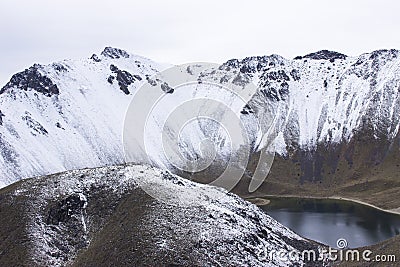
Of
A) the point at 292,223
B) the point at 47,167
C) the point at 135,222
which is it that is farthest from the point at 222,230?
the point at 47,167

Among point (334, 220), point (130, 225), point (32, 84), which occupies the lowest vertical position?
point (334, 220)

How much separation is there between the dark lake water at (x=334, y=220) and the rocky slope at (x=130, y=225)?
24074 millimetres

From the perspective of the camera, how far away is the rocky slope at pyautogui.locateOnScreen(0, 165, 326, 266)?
56594 mm

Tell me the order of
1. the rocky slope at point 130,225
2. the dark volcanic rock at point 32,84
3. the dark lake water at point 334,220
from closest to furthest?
the rocky slope at point 130,225
the dark lake water at point 334,220
the dark volcanic rock at point 32,84

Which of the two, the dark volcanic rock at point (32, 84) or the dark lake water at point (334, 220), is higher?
the dark volcanic rock at point (32, 84)

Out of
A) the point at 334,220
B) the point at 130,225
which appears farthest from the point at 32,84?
the point at 130,225

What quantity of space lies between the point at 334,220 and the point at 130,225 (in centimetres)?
7391

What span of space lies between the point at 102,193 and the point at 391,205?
3739 inches

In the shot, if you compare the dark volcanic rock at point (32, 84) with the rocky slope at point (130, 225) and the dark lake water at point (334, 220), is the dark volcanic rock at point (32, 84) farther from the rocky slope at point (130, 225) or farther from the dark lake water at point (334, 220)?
the rocky slope at point (130, 225)

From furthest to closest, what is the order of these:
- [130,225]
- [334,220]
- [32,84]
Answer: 1. [32,84]
2. [334,220]
3. [130,225]

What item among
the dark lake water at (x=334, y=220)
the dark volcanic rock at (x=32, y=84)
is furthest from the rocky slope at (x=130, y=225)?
the dark volcanic rock at (x=32, y=84)

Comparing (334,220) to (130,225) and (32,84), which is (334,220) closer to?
(130,225)

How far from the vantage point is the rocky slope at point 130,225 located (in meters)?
56.6

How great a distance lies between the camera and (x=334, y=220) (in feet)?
385
